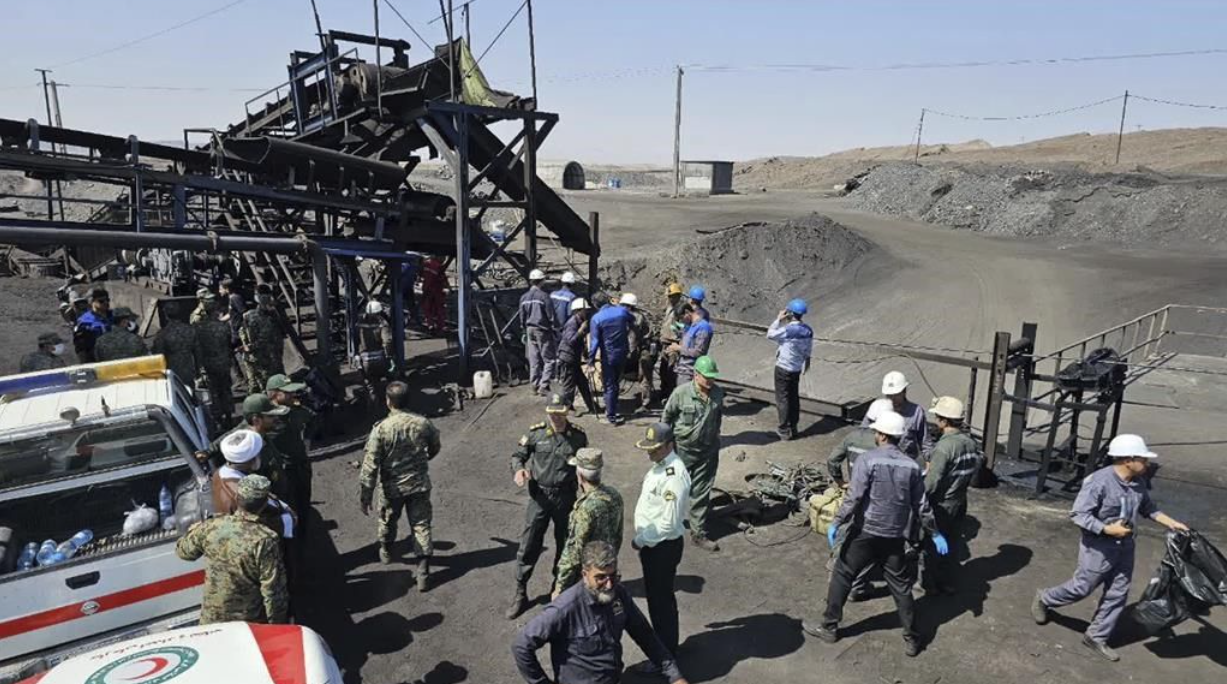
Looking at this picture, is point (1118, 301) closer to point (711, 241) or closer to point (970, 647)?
point (711, 241)

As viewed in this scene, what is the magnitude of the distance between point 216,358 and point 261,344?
60cm

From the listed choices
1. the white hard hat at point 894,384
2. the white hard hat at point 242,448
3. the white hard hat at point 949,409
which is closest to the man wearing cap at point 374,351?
the white hard hat at point 242,448

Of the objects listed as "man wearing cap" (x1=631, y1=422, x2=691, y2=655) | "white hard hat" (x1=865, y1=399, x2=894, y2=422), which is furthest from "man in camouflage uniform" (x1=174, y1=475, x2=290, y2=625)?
"white hard hat" (x1=865, y1=399, x2=894, y2=422)

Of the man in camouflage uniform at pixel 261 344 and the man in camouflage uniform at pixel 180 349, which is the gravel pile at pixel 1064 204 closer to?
the man in camouflage uniform at pixel 261 344

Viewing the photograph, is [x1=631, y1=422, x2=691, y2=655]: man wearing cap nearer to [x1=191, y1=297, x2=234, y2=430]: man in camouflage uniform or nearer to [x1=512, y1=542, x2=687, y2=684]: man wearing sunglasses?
[x1=512, y1=542, x2=687, y2=684]: man wearing sunglasses

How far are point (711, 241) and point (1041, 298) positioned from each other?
9607 mm

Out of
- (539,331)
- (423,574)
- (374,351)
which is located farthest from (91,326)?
(423,574)

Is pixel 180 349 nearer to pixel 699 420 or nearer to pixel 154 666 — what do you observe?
pixel 699 420

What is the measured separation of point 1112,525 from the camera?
543 cm

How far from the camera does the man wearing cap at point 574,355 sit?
1074 cm

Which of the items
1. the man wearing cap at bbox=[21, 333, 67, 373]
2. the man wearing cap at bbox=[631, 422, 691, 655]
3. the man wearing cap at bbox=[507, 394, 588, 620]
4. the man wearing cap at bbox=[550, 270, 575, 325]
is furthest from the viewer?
the man wearing cap at bbox=[550, 270, 575, 325]

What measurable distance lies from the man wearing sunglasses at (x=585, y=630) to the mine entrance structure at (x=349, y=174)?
797 cm

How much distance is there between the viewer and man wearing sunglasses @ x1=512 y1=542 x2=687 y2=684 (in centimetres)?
394

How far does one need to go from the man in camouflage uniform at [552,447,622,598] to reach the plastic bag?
9.89 feet
